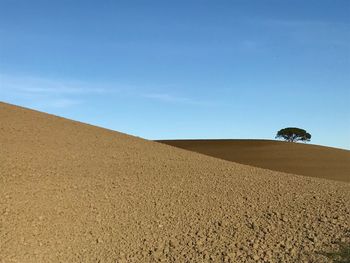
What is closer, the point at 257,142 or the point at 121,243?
the point at 121,243

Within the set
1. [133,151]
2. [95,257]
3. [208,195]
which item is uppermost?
[133,151]

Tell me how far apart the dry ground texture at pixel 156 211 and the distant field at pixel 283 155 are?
1841 centimetres

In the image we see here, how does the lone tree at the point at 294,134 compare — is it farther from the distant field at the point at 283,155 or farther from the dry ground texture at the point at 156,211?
the dry ground texture at the point at 156,211

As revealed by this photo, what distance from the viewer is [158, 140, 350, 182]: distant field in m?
38.2

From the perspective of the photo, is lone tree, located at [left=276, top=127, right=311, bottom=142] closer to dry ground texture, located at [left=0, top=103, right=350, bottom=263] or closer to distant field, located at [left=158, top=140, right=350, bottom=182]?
distant field, located at [left=158, top=140, right=350, bottom=182]

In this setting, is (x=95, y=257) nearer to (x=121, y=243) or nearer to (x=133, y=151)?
(x=121, y=243)

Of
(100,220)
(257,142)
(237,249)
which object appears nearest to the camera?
(237,249)

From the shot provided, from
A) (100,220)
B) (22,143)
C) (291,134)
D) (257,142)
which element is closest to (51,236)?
(100,220)

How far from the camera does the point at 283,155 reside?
157 ft

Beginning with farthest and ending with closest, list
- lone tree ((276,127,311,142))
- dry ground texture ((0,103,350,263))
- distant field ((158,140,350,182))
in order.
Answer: lone tree ((276,127,311,142)) → distant field ((158,140,350,182)) → dry ground texture ((0,103,350,263))

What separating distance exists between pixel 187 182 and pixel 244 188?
1.79 m

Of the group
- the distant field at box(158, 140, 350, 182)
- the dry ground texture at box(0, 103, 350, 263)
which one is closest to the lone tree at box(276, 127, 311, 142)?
the distant field at box(158, 140, 350, 182)

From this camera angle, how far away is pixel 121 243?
485 inches

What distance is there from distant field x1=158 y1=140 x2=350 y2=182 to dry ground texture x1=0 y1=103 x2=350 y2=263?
60.4ft
